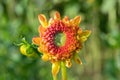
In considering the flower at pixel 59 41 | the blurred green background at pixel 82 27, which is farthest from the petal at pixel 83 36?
the blurred green background at pixel 82 27

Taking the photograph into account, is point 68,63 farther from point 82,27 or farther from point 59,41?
point 82,27

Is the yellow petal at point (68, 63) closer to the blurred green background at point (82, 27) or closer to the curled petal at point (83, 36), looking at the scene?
the curled petal at point (83, 36)

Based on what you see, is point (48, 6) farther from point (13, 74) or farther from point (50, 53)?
point (50, 53)

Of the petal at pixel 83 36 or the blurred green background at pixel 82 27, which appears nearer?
the petal at pixel 83 36

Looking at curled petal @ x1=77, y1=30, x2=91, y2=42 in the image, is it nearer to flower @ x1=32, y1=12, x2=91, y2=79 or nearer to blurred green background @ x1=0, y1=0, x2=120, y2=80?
flower @ x1=32, y1=12, x2=91, y2=79

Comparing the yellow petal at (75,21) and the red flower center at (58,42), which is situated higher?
the yellow petal at (75,21)

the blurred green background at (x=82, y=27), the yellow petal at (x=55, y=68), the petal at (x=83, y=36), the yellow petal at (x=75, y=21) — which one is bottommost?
the blurred green background at (x=82, y=27)

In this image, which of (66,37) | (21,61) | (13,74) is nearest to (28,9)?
(21,61)
